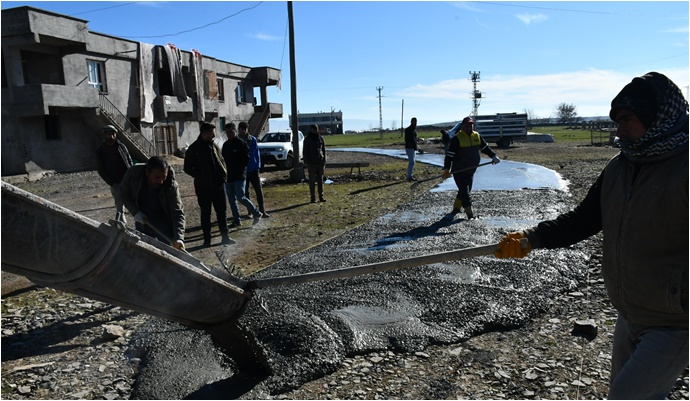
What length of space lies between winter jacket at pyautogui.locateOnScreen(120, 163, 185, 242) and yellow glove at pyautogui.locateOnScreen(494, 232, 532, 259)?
10.5ft

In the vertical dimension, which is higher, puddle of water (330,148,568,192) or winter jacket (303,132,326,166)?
winter jacket (303,132,326,166)

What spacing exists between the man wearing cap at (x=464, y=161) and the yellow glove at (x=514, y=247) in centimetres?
638

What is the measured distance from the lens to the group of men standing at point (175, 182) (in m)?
5.09

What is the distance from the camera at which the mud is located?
12.2ft

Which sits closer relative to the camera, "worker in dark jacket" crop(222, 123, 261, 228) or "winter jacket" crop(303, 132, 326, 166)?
"worker in dark jacket" crop(222, 123, 261, 228)

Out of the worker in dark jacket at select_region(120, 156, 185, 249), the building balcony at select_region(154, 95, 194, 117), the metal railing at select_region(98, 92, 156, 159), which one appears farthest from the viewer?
the building balcony at select_region(154, 95, 194, 117)

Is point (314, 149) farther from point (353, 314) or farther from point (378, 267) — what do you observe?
point (378, 267)

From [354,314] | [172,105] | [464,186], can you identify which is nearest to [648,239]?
[354,314]

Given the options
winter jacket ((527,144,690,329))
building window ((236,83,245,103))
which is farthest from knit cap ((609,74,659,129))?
building window ((236,83,245,103))

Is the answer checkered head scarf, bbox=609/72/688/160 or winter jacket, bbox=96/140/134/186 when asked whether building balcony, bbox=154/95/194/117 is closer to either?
winter jacket, bbox=96/140/134/186

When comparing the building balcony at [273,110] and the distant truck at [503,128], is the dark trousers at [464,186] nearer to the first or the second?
the distant truck at [503,128]

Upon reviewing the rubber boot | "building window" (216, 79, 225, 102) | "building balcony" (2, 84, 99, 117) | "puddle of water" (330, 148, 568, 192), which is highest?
"building window" (216, 79, 225, 102)

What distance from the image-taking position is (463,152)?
959 cm

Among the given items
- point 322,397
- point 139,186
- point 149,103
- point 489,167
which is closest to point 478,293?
point 322,397
